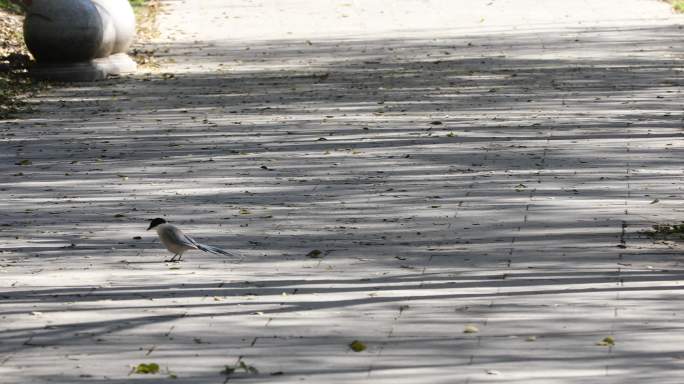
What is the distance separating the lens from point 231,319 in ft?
26.3

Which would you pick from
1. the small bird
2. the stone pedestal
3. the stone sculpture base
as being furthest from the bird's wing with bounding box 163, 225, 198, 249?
the stone sculpture base

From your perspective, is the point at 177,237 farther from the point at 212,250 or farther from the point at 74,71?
the point at 74,71

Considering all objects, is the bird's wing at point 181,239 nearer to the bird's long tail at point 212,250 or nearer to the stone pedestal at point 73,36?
the bird's long tail at point 212,250

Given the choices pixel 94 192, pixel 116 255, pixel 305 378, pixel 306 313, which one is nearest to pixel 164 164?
pixel 94 192

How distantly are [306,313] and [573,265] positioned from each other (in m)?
2.09

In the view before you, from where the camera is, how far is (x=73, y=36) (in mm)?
19094

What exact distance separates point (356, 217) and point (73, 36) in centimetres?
917

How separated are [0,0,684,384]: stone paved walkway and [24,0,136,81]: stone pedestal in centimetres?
60

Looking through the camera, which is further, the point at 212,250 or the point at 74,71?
the point at 74,71

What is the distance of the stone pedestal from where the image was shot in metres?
19.2

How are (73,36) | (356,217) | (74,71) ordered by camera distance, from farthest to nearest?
(74,71) < (73,36) < (356,217)

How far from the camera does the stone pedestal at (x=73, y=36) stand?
19172mm

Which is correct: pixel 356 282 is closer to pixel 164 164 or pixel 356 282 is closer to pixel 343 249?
pixel 343 249

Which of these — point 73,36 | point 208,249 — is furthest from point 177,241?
point 73,36
